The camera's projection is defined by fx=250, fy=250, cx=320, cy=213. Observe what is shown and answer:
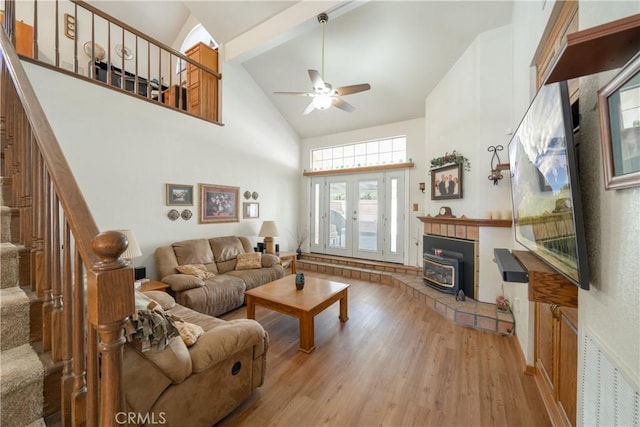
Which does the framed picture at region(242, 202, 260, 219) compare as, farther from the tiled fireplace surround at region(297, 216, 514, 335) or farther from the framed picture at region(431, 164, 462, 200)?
the framed picture at region(431, 164, 462, 200)

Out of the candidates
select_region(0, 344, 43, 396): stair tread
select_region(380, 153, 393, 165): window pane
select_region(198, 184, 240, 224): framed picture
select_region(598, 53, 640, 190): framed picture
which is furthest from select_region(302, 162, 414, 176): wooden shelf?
select_region(0, 344, 43, 396): stair tread

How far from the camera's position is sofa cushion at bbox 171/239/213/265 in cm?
349

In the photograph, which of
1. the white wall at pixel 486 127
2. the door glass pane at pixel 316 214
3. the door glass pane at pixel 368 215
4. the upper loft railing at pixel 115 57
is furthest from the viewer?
the door glass pane at pixel 316 214

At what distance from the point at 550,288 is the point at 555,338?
0.68 meters

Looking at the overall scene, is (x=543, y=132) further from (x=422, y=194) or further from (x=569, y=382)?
(x=422, y=194)

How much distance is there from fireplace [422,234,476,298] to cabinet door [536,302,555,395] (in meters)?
1.30

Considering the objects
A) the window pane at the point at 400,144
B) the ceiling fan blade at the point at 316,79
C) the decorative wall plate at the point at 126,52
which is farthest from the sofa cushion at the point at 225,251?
the decorative wall plate at the point at 126,52

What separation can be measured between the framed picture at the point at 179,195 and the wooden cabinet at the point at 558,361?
4273mm

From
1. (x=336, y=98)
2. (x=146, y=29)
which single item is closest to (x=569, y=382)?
(x=336, y=98)

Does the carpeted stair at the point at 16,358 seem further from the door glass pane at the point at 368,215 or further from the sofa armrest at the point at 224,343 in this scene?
the door glass pane at the point at 368,215

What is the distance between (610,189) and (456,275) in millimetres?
2729

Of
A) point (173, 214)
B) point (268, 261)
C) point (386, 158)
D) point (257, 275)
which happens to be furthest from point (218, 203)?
point (386, 158)

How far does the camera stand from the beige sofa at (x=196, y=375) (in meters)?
1.21

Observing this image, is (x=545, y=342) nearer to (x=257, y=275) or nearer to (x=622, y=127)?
(x=622, y=127)
